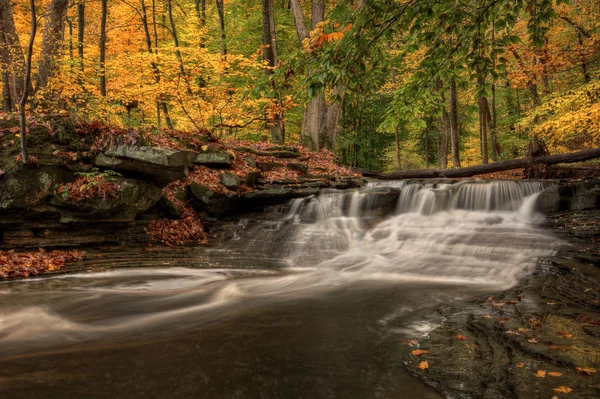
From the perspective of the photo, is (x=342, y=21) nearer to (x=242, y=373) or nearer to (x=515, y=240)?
(x=242, y=373)

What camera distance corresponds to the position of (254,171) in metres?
11.3

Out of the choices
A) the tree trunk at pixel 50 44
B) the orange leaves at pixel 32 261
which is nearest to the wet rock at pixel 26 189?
the orange leaves at pixel 32 261

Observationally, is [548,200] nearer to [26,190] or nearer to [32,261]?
[32,261]

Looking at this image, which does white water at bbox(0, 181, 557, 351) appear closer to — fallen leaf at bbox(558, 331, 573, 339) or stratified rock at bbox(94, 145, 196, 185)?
stratified rock at bbox(94, 145, 196, 185)

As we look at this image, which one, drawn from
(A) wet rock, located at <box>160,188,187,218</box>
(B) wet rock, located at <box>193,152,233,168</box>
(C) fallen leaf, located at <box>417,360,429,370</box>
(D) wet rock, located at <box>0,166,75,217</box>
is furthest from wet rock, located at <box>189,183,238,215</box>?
(C) fallen leaf, located at <box>417,360,429,370</box>

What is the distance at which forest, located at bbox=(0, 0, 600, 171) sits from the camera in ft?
14.1

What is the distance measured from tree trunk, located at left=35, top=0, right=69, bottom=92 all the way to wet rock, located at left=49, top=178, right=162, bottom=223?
588 cm

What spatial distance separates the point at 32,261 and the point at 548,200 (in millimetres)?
11540

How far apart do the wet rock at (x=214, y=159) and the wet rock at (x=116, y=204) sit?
1976mm

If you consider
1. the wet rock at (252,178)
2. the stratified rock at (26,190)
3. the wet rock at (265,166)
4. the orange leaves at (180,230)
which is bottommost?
the orange leaves at (180,230)

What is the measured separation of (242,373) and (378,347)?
1.32 metres

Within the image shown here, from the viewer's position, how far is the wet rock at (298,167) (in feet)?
41.4

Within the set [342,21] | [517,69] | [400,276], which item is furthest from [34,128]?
[517,69]

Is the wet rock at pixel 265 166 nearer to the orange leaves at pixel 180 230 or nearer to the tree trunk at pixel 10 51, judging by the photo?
the orange leaves at pixel 180 230
